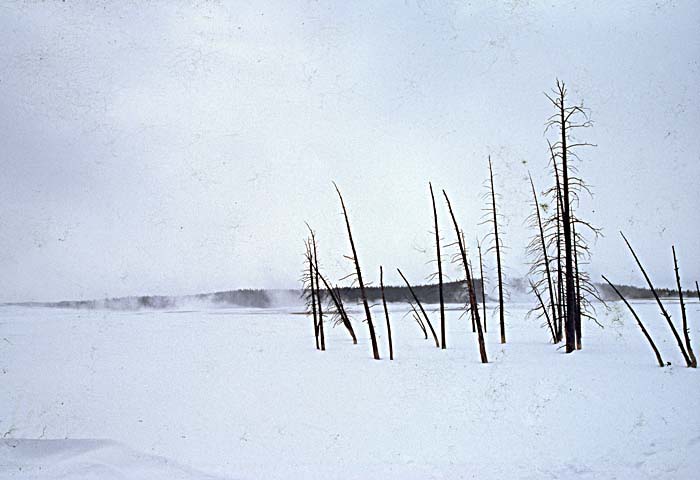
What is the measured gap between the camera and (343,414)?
12406 millimetres

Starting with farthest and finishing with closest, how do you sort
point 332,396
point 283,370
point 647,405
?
point 283,370 → point 332,396 → point 647,405

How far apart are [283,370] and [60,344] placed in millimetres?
10083

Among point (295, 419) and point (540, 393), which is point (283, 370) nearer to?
point (295, 419)

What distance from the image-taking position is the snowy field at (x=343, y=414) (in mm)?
8766

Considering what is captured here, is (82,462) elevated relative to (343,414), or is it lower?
elevated

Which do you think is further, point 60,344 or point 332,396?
point 60,344

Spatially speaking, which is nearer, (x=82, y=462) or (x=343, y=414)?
(x=82, y=462)

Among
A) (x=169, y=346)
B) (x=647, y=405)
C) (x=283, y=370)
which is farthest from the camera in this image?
(x=169, y=346)

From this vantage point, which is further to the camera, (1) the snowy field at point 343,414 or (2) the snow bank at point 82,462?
(1) the snowy field at point 343,414

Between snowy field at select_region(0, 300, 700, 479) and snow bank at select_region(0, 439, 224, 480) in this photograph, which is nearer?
snow bank at select_region(0, 439, 224, 480)

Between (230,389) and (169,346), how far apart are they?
11986 mm

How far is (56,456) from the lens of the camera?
888cm

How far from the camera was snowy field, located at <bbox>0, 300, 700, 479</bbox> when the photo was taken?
28.8 feet

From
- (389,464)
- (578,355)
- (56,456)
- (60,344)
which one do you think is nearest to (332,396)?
(389,464)
